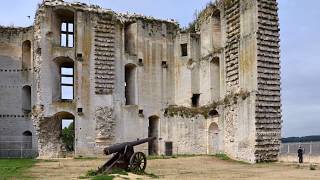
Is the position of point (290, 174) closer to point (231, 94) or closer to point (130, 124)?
point (231, 94)

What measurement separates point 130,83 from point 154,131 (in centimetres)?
382

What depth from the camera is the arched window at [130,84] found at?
114ft

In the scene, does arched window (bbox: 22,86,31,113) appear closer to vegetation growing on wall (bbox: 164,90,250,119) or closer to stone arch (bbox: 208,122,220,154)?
vegetation growing on wall (bbox: 164,90,250,119)

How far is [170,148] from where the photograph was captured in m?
34.4

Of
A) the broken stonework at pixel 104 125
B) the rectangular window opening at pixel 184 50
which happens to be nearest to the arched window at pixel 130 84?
the broken stonework at pixel 104 125

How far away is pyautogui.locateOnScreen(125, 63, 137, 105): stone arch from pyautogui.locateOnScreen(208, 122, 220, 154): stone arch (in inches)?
225

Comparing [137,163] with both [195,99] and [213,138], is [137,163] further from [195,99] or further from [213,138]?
[195,99]

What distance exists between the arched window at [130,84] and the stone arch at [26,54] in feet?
25.7

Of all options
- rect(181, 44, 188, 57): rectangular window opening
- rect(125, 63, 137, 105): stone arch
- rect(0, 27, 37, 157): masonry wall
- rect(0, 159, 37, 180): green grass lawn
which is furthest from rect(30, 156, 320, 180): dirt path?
rect(0, 27, 37, 157): masonry wall

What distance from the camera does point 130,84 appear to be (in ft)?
117

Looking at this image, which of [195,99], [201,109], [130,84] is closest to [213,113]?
[201,109]

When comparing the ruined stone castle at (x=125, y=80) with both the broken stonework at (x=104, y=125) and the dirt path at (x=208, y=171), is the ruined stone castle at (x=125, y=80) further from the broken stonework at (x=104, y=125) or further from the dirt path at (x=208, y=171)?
the dirt path at (x=208, y=171)

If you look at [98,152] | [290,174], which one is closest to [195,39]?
[98,152]

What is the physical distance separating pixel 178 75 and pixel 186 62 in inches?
45.5
